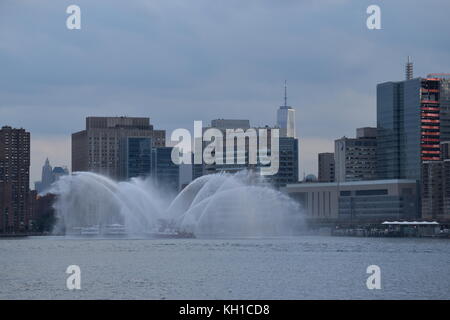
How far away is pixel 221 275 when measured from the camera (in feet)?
274

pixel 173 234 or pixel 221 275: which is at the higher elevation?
pixel 173 234

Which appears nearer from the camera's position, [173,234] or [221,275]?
[221,275]

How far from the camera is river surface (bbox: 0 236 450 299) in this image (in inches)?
2704

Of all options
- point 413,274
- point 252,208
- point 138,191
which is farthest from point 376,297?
point 252,208

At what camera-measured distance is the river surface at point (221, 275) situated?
6869 centimetres

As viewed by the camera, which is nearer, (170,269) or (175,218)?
(170,269)

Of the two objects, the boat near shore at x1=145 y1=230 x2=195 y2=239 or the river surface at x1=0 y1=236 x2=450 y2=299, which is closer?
the river surface at x1=0 y1=236 x2=450 y2=299

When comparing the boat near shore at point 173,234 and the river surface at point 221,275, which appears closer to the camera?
the river surface at point 221,275

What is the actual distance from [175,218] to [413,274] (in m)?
95.5

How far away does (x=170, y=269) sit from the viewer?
90250 mm

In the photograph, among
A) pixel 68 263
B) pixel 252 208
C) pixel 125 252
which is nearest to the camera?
pixel 68 263
